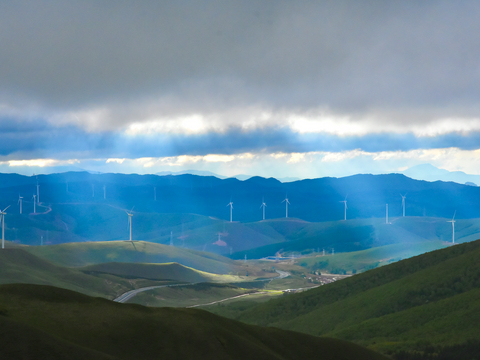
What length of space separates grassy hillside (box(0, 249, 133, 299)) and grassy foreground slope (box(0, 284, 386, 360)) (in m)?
123

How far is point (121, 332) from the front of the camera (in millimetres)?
44844

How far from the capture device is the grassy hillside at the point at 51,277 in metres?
170

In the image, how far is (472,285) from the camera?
93.6m

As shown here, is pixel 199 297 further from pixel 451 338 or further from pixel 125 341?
pixel 125 341

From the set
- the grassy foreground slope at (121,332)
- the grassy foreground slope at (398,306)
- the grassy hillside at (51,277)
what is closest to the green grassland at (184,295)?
the grassy hillside at (51,277)

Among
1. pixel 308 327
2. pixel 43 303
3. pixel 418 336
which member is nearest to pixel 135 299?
pixel 308 327

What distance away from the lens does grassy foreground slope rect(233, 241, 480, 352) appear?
80312mm

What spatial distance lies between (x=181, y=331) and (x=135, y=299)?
122 metres

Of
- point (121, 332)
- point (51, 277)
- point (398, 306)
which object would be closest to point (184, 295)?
point (51, 277)

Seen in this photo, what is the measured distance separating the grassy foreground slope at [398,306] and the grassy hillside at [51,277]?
69.3m

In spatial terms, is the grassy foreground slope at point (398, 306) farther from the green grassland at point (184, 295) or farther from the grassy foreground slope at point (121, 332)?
the green grassland at point (184, 295)

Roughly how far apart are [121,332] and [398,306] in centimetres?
6857

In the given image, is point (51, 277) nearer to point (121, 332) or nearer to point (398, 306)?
point (398, 306)

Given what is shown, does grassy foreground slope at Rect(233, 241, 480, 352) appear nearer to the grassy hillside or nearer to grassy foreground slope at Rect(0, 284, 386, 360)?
grassy foreground slope at Rect(0, 284, 386, 360)
